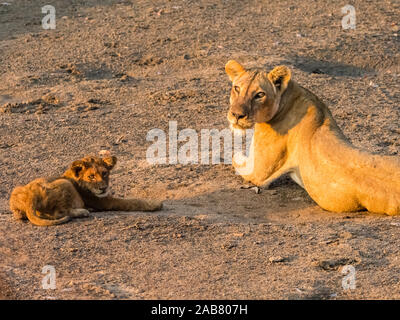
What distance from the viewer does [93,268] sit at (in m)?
6.43

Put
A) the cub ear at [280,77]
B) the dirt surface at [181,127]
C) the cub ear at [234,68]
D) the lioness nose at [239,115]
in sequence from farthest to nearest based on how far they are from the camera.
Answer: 1. the cub ear at [234,68]
2. the cub ear at [280,77]
3. the lioness nose at [239,115]
4. the dirt surface at [181,127]

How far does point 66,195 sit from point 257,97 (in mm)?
2010

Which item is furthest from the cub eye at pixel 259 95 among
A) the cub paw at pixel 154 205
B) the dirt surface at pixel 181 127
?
the cub paw at pixel 154 205

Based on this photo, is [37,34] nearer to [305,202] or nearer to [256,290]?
[305,202]

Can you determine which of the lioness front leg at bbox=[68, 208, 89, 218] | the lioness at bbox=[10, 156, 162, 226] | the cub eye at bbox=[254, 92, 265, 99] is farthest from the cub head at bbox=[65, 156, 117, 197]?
the cub eye at bbox=[254, 92, 265, 99]

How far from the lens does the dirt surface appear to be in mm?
6305

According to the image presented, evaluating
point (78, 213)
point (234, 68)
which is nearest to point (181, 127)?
point (234, 68)

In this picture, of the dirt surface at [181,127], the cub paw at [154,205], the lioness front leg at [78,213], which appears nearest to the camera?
the dirt surface at [181,127]

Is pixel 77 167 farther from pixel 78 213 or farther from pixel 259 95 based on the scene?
pixel 259 95

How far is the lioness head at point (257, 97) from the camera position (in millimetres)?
7898

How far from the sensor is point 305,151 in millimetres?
7949

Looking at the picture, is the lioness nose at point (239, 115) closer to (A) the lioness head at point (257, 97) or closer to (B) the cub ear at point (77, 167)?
(A) the lioness head at point (257, 97)

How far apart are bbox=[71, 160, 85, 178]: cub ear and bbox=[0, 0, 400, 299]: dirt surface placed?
436 mm

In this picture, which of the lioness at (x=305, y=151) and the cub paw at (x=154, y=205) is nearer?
the lioness at (x=305, y=151)
